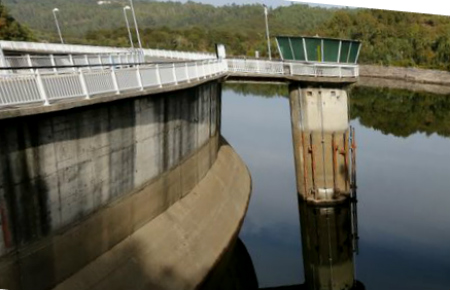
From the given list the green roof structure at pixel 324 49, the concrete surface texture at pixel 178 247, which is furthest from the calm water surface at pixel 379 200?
the green roof structure at pixel 324 49

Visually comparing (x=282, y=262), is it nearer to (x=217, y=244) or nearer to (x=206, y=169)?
(x=217, y=244)

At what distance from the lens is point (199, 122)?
3011cm

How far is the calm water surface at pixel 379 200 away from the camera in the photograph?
85.9 ft

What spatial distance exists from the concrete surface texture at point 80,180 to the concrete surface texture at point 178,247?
48cm

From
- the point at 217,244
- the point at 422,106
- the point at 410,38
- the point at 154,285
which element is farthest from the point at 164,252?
the point at 410,38

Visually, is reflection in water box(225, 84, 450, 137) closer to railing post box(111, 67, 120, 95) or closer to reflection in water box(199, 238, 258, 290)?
reflection in water box(199, 238, 258, 290)

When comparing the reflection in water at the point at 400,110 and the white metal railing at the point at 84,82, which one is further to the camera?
the reflection in water at the point at 400,110

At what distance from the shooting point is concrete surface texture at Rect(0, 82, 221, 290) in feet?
48.5

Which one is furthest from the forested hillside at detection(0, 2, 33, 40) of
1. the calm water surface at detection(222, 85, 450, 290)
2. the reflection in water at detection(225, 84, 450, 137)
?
the calm water surface at detection(222, 85, 450, 290)

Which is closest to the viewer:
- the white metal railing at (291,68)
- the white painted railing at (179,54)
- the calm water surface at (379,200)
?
the calm water surface at (379,200)

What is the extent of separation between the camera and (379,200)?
117 feet

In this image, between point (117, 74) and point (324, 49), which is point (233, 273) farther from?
point (324, 49)

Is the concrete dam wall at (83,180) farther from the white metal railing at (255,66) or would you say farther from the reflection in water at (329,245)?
the white metal railing at (255,66)

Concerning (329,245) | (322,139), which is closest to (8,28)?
(322,139)
